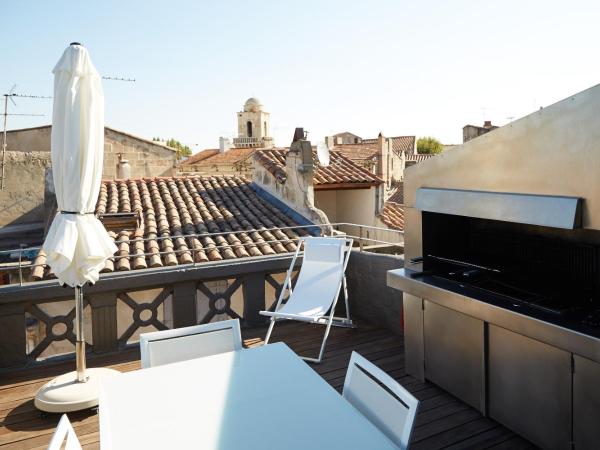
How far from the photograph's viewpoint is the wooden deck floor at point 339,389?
3271mm

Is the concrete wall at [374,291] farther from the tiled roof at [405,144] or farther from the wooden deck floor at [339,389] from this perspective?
the tiled roof at [405,144]

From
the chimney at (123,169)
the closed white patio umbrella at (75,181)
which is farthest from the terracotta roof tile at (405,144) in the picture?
the closed white patio umbrella at (75,181)

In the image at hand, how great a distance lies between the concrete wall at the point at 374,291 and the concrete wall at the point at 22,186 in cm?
1077

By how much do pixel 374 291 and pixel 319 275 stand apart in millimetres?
715

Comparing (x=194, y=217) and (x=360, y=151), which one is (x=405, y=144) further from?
(x=194, y=217)

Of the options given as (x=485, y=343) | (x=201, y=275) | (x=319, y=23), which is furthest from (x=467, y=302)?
(x=319, y=23)

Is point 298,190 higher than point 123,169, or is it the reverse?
point 123,169

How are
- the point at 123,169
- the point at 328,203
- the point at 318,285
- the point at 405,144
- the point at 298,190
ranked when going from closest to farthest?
the point at 318,285, the point at 298,190, the point at 328,203, the point at 123,169, the point at 405,144

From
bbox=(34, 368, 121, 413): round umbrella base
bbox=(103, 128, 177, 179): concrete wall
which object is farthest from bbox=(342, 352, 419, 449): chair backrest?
bbox=(103, 128, 177, 179): concrete wall

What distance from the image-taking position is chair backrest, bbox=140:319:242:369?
2795mm

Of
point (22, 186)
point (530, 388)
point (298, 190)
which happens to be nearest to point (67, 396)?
point (530, 388)

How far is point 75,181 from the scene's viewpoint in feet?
12.1

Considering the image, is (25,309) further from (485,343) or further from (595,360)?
(595,360)

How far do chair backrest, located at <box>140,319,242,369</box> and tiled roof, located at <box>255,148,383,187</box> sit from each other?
787cm
